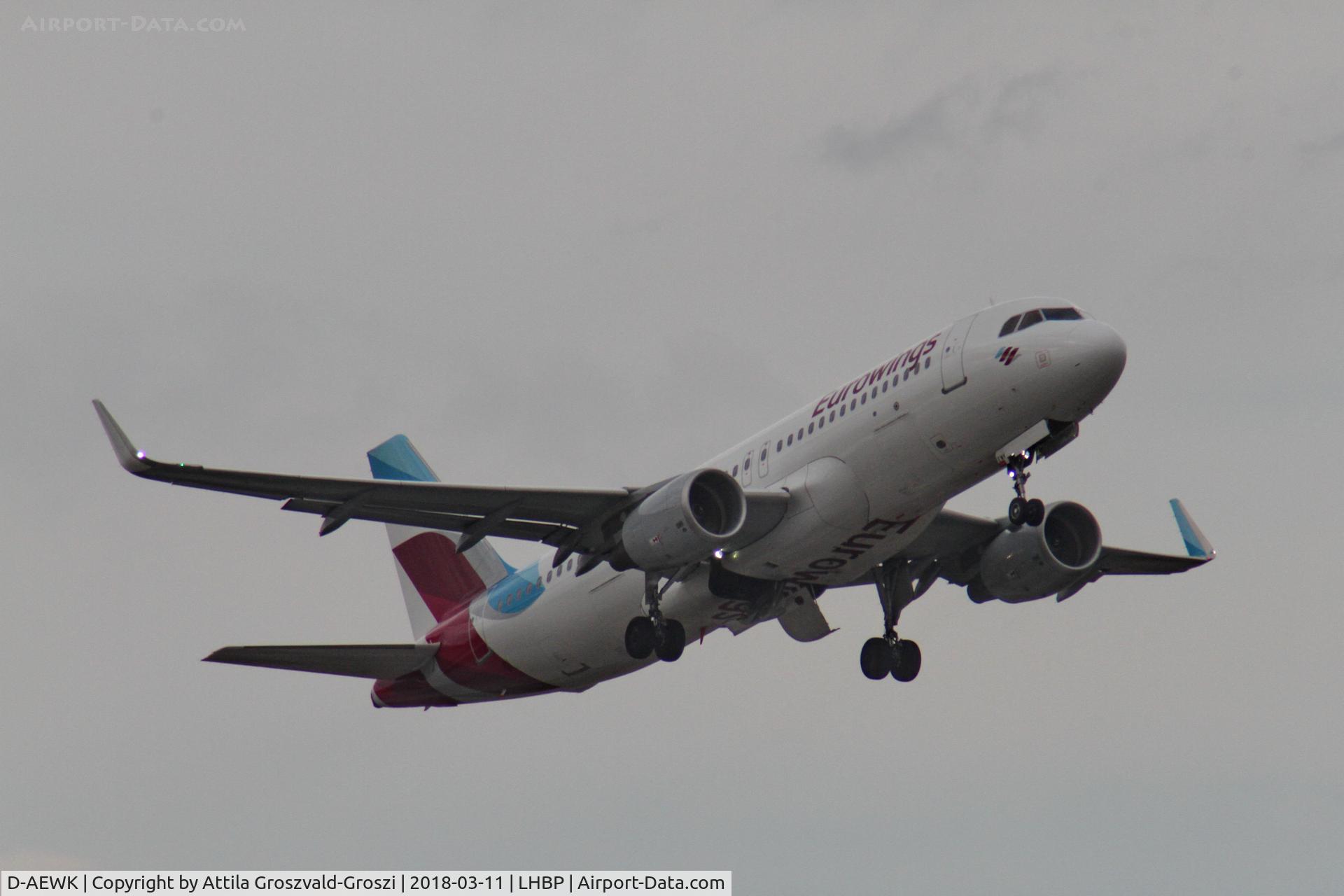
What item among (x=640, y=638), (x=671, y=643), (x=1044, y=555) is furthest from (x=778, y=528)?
(x=1044, y=555)

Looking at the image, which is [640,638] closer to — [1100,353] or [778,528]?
[778,528]

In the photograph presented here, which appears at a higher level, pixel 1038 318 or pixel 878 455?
pixel 1038 318

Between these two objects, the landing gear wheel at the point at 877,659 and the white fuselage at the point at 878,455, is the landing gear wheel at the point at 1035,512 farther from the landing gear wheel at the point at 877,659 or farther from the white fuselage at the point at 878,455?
the landing gear wheel at the point at 877,659

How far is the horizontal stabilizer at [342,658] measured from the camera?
1505 inches

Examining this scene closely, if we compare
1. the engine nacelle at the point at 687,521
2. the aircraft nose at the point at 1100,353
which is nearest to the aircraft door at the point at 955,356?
the aircraft nose at the point at 1100,353

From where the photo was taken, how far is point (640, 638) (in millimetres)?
36688

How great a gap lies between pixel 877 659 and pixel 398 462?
13828mm

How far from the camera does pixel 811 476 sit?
34.3 m

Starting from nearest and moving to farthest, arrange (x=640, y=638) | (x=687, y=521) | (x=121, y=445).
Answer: (x=121, y=445) → (x=687, y=521) → (x=640, y=638)

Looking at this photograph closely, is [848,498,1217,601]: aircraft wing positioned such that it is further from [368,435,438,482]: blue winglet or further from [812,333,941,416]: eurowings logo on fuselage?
[368,435,438,482]: blue winglet

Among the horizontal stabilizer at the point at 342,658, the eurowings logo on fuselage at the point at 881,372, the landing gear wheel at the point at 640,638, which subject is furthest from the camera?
the horizontal stabilizer at the point at 342,658

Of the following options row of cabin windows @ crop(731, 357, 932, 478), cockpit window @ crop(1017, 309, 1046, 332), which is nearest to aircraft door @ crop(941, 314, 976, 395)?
row of cabin windows @ crop(731, 357, 932, 478)

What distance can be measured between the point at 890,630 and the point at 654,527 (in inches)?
312

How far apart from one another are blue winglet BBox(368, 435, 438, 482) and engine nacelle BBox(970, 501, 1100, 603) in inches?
578
